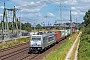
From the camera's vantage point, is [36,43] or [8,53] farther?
[8,53]

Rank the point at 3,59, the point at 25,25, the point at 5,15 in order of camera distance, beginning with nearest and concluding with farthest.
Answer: the point at 3,59 < the point at 5,15 < the point at 25,25

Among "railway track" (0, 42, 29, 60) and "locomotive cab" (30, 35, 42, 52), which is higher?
"locomotive cab" (30, 35, 42, 52)

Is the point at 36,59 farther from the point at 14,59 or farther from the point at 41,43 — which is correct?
the point at 41,43

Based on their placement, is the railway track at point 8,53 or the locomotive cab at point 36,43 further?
the locomotive cab at point 36,43

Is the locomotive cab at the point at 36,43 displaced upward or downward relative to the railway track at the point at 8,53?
upward

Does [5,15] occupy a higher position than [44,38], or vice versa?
[5,15]

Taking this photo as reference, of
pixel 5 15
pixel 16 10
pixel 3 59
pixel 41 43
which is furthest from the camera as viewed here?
pixel 16 10

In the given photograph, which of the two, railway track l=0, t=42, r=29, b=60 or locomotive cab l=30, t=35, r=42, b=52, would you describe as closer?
railway track l=0, t=42, r=29, b=60

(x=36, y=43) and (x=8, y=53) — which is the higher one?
(x=36, y=43)

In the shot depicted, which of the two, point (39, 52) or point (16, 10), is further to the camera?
point (16, 10)

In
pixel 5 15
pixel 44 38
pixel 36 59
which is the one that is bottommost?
pixel 36 59

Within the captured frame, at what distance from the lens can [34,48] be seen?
1448 inches

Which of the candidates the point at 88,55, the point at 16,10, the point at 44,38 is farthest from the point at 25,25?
the point at 88,55

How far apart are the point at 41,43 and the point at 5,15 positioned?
29721 millimetres
